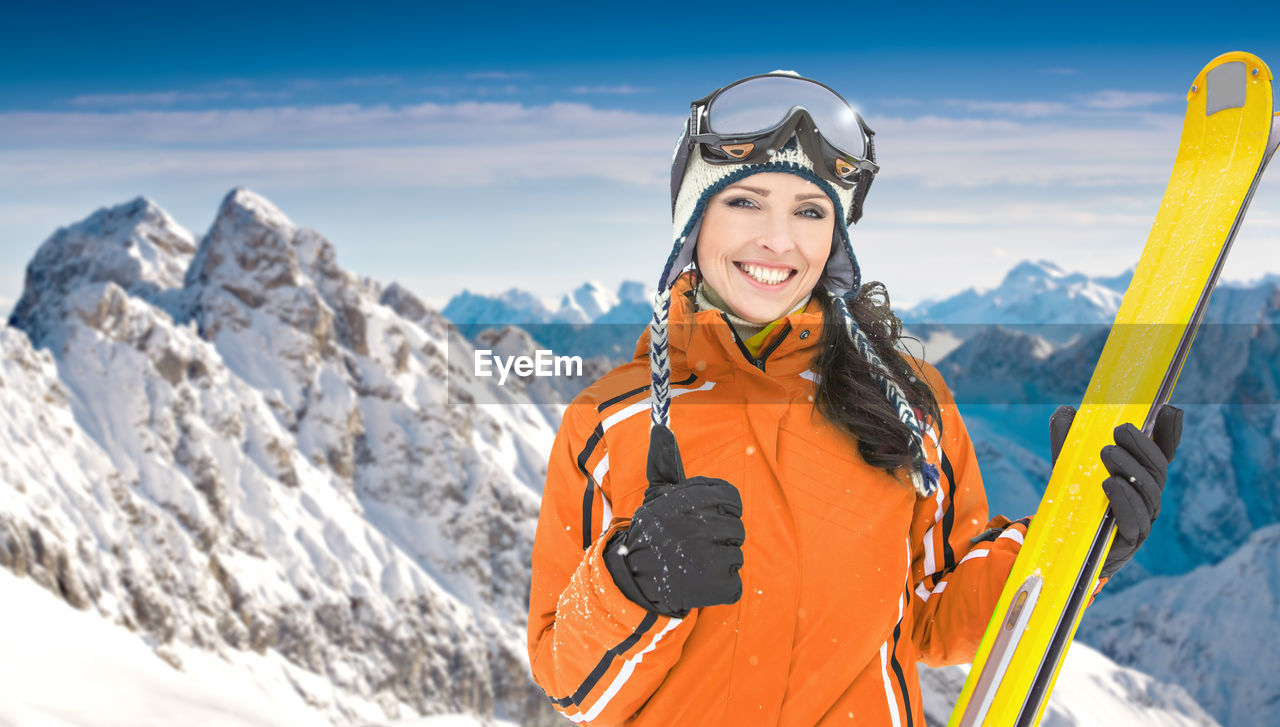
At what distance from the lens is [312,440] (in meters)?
119

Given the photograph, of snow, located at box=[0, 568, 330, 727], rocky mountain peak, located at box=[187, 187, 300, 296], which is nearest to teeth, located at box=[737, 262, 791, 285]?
snow, located at box=[0, 568, 330, 727]

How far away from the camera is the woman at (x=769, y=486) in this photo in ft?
7.24

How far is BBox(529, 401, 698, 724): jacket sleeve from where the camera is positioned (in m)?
2.18

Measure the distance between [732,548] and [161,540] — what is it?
4227 inches

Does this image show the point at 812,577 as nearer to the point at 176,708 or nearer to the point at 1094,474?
the point at 1094,474

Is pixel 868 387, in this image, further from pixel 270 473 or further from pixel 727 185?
pixel 270 473

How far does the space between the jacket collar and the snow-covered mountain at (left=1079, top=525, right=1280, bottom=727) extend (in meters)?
150

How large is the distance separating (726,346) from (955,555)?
1.08m

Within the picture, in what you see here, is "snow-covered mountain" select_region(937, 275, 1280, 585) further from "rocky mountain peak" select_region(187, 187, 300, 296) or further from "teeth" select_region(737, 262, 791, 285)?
"teeth" select_region(737, 262, 791, 285)

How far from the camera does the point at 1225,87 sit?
262cm

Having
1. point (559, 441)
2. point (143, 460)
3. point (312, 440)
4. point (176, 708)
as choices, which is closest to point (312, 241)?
point (312, 440)

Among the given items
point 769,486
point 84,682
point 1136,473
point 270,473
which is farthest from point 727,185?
point 270,473

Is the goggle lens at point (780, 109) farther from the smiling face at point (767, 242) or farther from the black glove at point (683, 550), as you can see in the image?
the black glove at point (683, 550)

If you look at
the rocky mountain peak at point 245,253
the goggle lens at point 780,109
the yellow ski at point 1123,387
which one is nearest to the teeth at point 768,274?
the goggle lens at point 780,109
